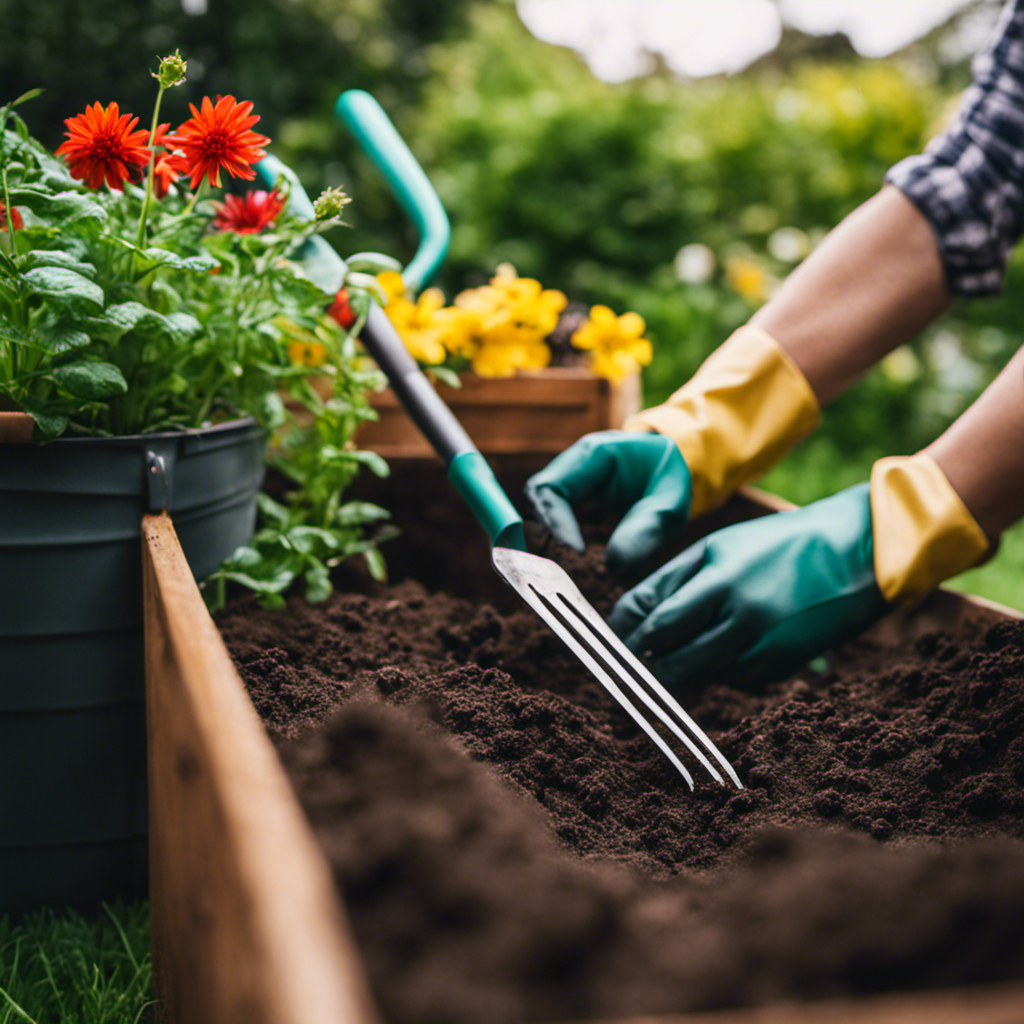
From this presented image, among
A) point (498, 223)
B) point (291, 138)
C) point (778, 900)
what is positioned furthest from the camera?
point (291, 138)

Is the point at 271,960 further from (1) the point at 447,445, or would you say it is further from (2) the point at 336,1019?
(1) the point at 447,445

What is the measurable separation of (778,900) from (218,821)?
0.99 ft

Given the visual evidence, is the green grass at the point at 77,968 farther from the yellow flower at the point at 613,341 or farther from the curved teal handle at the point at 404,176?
the yellow flower at the point at 613,341

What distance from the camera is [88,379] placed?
35.3 inches

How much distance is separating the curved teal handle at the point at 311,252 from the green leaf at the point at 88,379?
1.03 feet

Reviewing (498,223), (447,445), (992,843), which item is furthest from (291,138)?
(992,843)

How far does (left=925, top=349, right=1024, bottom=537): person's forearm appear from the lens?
1.22 m

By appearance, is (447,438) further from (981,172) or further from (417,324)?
(981,172)

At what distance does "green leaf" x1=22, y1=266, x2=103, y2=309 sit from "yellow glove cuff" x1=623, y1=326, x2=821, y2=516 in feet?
2.98

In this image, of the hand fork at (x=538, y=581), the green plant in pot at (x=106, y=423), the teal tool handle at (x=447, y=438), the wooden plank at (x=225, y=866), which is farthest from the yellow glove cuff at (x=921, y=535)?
the wooden plank at (x=225, y=866)

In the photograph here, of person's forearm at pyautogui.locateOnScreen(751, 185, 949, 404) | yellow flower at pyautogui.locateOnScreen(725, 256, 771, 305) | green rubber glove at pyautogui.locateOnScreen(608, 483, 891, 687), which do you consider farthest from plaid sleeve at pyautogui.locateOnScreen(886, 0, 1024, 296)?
yellow flower at pyautogui.locateOnScreen(725, 256, 771, 305)

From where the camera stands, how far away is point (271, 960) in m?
0.35

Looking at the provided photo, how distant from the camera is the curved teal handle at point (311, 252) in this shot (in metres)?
1.16

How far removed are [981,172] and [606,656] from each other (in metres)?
1.16
